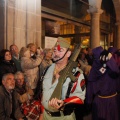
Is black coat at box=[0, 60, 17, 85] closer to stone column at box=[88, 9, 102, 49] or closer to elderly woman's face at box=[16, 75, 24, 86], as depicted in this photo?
elderly woman's face at box=[16, 75, 24, 86]

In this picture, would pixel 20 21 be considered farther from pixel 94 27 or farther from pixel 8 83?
pixel 94 27

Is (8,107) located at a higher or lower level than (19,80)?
lower

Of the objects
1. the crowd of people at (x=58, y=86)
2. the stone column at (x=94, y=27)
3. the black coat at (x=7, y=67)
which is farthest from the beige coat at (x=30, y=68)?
the stone column at (x=94, y=27)

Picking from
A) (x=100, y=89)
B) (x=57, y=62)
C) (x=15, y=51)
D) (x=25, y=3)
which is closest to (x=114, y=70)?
(x=100, y=89)

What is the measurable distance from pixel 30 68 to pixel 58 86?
2704 millimetres

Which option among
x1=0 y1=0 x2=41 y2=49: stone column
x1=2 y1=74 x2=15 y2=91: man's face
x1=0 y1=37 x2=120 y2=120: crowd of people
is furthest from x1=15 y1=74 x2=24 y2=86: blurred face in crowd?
x1=0 y1=0 x2=41 y2=49: stone column

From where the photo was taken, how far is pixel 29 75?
5.29 m

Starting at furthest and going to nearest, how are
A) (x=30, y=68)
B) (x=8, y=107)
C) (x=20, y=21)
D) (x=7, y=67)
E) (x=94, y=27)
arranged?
(x=94, y=27)
(x=20, y=21)
(x=30, y=68)
(x=7, y=67)
(x=8, y=107)

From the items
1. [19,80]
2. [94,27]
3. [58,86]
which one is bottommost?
[19,80]

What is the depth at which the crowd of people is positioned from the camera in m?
2.62

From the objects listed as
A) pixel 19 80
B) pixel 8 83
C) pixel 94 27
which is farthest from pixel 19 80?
pixel 94 27

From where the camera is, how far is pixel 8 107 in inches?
153

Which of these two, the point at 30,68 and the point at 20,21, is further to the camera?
the point at 20,21

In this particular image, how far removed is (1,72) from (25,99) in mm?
709
